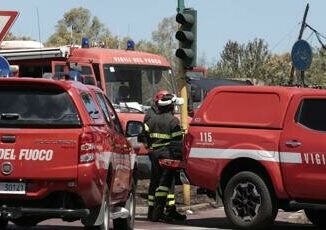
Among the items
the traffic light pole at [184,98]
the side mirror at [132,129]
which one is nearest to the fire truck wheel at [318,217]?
the traffic light pole at [184,98]

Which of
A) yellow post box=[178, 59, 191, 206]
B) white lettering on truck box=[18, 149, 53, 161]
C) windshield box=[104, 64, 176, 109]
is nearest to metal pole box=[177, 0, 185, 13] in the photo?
yellow post box=[178, 59, 191, 206]

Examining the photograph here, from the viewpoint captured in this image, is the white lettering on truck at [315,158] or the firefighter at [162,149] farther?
the firefighter at [162,149]

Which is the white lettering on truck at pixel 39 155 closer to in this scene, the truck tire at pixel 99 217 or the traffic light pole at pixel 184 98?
the truck tire at pixel 99 217

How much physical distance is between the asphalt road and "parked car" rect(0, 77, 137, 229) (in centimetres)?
283

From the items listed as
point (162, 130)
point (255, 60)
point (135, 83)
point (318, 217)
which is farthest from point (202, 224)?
point (255, 60)

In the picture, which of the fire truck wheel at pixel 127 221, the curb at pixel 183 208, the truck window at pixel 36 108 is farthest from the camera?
the curb at pixel 183 208

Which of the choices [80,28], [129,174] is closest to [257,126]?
[129,174]

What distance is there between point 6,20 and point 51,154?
5.27 m

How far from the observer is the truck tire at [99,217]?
863 centimetres

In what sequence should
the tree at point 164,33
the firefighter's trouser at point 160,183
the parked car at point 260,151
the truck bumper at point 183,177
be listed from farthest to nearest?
1. the tree at point 164,33
2. the firefighter's trouser at point 160,183
3. the truck bumper at point 183,177
4. the parked car at point 260,151

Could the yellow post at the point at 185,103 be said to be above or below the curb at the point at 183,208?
above

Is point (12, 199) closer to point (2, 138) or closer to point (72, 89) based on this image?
point (2, 138)

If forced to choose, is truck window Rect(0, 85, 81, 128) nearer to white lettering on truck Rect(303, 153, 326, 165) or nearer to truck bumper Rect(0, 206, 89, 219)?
truck bumper Rect(0, 206, 89, 219)

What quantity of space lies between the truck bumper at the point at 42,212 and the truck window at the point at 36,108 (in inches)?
35.7
